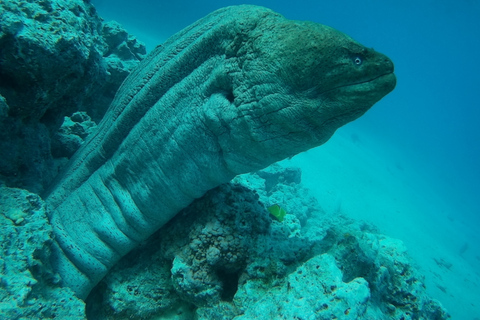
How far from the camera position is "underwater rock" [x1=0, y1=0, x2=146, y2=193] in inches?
89.7

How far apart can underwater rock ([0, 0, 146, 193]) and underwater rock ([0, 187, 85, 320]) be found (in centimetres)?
53

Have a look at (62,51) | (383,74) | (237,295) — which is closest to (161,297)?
(237,295)

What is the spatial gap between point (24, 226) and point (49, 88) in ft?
4.37

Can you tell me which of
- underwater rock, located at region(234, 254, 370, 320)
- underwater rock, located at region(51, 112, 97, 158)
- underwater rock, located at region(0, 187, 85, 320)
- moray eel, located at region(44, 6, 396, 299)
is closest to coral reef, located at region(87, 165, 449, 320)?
underwater rock, located at region(234, 254, 370, 320)

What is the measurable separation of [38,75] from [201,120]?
1.58 m

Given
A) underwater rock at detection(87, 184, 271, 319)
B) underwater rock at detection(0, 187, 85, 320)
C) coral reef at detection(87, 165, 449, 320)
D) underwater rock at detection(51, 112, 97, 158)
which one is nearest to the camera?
underwater rock at detection(0, 187, 85, 320)

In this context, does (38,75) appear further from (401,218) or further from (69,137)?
(401,218)

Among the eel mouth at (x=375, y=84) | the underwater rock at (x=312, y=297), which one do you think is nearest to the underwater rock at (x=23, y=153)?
the underwater rock at (x=312, y=297)

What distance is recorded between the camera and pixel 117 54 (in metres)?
6.78

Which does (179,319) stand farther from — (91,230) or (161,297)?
(91,230)

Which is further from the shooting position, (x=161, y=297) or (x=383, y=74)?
(x=161, y=297)

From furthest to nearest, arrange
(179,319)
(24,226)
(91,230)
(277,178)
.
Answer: (277,178)
(91,230)
(179,319)
(24,226)

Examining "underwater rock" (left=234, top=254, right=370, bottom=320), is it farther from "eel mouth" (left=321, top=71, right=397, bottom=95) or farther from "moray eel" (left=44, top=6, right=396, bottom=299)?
"eel mouth" (left=321, top=71, right=397, bottom=95)

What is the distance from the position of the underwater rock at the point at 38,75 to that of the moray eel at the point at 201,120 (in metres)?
0.44
